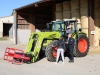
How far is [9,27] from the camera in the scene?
2244 inches

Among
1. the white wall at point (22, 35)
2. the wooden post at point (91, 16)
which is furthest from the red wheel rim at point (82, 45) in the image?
the white wall at point (22, 35)

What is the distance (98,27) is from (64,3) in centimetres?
414

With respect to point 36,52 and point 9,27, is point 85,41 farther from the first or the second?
point 9,27

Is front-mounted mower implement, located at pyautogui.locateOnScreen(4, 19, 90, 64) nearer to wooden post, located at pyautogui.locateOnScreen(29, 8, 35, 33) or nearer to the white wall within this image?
Answer: wooden post, located at pyautogui.locateOnScreen(29, 8, 35, 33)

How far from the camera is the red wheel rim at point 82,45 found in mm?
13474

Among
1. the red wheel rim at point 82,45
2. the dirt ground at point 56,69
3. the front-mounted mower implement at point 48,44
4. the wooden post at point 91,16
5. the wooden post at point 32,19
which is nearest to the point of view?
the dirt ground at point 56,69

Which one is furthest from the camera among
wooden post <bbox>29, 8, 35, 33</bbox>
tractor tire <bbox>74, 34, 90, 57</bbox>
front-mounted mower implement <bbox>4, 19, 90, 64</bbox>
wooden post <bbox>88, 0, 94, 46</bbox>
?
wooden post <bbox>29, 8, 35, 33</bbox>

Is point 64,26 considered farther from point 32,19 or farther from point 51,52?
point 32,19

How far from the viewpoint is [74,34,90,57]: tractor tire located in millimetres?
13105

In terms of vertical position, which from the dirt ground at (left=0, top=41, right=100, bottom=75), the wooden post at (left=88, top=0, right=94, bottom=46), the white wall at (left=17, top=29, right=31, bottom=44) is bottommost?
the dirt ground at (left=0, top=41, right=100, bottom=75)

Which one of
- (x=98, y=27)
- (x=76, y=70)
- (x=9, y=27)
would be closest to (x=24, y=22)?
(x=98, y=27)

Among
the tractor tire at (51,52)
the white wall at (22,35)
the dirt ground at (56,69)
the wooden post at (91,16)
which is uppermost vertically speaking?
the wooden post at (91,16)

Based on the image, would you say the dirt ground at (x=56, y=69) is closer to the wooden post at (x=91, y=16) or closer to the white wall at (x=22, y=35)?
the wooden post at (x=91, y=16)

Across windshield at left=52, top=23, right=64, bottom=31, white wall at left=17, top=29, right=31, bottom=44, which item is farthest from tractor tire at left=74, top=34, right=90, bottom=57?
white wall at left=17, top=29, right=31, bottom=44
